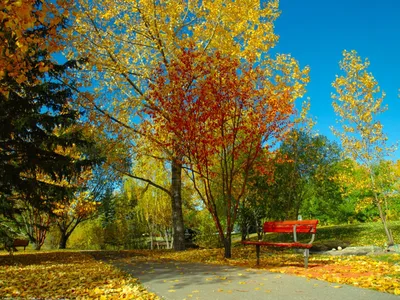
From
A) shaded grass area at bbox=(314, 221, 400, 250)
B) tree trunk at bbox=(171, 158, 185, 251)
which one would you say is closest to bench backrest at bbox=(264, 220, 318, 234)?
shaded grass area at bbox=(314, 221, 400, 250)

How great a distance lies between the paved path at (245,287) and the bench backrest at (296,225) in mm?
1496

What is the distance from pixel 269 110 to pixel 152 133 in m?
4.88

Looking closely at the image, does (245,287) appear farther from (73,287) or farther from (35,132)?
(35,132)

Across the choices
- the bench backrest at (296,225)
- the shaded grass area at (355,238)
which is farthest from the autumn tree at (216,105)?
the shaded grass area at (355,238)

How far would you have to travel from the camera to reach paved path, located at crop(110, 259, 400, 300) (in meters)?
4.38

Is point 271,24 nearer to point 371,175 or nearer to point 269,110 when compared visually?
point 269,110

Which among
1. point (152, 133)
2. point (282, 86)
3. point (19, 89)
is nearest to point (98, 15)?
point (19, 89)

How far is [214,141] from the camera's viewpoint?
8812 millimetres

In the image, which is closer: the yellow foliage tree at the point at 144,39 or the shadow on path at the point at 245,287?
the shadow on path at the point at 245,287

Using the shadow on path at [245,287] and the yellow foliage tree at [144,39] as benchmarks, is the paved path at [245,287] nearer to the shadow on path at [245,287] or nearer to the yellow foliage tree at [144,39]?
the shadow on path at [245,287]

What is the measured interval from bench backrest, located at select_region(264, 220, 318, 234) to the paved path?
1.50 meters

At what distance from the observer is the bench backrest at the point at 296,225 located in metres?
7.14

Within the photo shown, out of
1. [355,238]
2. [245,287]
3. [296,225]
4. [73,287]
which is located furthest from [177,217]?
[355,238]

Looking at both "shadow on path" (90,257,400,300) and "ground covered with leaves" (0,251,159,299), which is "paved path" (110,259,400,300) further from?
"ground covered with leaves" (0,251,159,299)
